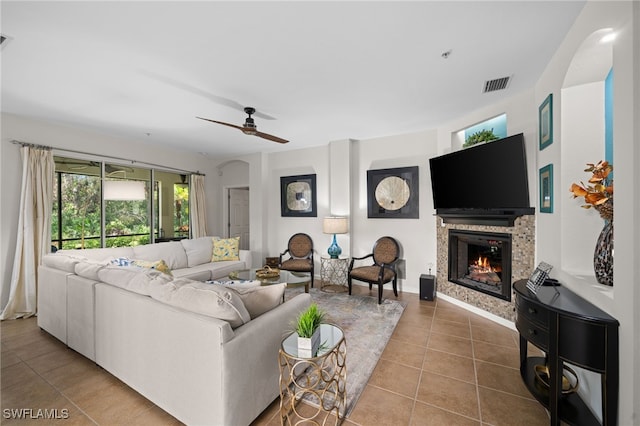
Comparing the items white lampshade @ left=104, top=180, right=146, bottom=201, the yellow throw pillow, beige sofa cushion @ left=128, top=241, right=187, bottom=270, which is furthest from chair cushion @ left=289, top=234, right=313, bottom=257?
white lampshade @ left=104, top=180, right=146, bottom=201

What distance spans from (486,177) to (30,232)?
5924mm

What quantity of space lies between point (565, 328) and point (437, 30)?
2.12 m

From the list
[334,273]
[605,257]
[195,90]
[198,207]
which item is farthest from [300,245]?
[605,257]

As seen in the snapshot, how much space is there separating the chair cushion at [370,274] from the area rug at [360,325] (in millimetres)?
346

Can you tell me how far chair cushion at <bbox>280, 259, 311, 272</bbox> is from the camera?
179 inches

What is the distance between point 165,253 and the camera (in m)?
4.22

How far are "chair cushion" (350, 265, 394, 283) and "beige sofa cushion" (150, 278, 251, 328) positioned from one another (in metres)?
2.44

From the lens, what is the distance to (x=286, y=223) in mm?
5641

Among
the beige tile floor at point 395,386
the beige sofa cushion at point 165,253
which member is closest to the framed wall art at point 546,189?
the beige tile floor at point 395,386

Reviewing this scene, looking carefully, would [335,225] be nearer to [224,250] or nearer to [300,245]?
[300,245]

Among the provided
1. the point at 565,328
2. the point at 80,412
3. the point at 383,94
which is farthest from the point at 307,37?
the point at 80,412

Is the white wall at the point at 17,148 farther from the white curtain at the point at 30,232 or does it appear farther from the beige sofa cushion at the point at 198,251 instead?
the beige sofa cushion at the point at 198,251

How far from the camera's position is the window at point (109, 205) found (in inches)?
156

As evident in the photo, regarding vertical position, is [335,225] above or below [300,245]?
above
